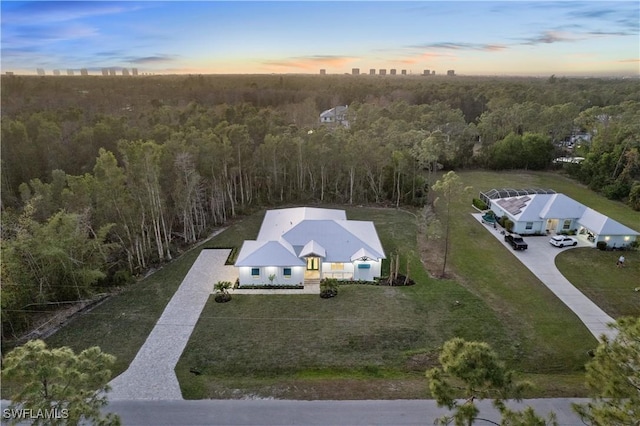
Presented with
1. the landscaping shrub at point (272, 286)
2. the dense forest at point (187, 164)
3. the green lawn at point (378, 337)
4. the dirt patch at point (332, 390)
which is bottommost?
the landscaping shrub at point (272, 286)

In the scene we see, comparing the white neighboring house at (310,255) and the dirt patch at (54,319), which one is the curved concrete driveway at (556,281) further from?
the dirt patch at (54,319)

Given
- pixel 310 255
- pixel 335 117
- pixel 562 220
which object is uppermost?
pixel 335 117

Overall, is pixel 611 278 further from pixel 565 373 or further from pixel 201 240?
pixel 201 240

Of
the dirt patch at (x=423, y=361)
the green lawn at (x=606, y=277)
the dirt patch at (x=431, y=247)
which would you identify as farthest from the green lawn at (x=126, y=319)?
the green lawn at (x=606, y=277)

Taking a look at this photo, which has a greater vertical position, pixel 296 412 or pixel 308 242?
pixel 308 242

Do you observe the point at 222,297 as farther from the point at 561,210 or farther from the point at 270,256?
the point at 561,210

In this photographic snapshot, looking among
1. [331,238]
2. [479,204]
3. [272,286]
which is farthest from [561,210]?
[272,286]

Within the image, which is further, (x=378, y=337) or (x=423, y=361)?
(x=378, y=337)
